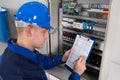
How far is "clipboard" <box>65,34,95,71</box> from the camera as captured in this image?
113cm

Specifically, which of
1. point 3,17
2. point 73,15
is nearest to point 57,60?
point 73,15

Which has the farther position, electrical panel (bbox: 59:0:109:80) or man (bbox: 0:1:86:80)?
electrical panel (bbox: 59:0:109:80)

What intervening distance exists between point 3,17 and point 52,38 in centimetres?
68

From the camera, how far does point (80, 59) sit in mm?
1134

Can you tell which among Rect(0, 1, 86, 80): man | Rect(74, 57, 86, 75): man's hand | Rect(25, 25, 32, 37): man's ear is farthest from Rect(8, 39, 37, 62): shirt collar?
Rect(74, 57, 86, 75): man's hand

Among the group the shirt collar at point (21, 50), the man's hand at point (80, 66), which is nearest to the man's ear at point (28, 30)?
the shirt collar at point (21, 50)

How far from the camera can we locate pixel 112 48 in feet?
3.14

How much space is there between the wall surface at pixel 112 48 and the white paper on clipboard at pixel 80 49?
15cm

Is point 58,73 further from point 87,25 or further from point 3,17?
point 3,17

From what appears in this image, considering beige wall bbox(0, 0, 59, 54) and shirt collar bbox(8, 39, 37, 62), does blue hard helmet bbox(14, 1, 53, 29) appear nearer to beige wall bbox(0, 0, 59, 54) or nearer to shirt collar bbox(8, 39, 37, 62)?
shirt collar bbox(8, 39, 37, 62)

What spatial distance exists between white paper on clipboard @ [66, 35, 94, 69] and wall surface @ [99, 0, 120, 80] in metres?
0.15

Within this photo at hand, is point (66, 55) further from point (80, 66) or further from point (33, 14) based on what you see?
point (33, 14)

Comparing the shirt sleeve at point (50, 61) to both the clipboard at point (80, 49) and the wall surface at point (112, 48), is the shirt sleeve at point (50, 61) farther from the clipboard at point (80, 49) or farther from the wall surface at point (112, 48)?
the wall surface at point (112, 48)

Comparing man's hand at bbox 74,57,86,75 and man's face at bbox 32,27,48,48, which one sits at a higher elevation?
man's face at bbox 32,27,48,48
